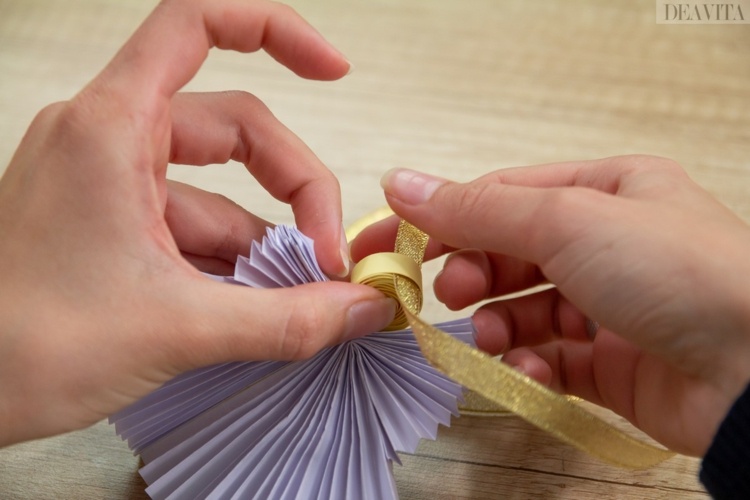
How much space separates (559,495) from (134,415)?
17.4 inches

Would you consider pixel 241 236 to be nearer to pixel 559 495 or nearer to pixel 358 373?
pixel 358 373

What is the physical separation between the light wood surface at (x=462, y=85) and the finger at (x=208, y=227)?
0.16 m

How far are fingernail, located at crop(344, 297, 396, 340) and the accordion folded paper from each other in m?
0.03

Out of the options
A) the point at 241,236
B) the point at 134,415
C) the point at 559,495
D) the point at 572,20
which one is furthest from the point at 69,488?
the point at 572,20

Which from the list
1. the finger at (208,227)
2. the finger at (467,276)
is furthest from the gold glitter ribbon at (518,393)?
the finger at (208,227)

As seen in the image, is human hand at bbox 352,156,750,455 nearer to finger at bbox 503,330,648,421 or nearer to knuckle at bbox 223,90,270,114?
finger at bbox 503,330,648,421

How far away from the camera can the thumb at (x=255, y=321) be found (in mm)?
510

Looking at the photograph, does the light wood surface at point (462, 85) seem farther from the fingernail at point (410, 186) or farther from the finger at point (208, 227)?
the fingernail at point (410, 186)

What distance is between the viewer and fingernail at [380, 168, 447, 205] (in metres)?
0.64

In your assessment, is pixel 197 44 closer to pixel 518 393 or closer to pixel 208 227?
pixel 208 227

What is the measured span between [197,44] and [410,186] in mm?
232

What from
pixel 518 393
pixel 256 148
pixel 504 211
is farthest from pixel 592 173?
pixel 256 148

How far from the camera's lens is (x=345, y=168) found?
39.6 inches
